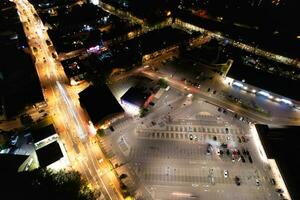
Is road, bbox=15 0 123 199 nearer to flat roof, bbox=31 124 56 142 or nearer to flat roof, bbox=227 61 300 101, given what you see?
flat roof, bbox=31 124 56 142

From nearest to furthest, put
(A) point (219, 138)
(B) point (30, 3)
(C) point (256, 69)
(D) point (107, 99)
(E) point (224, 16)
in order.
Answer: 1. (A) point (219, 138)
2. (D) point (107, 99)
3. (C) point (256, 69)
4. (E) point (224, 16)
5. (B) point (30, 3)

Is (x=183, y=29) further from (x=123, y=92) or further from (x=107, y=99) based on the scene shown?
(x=107, y=99)

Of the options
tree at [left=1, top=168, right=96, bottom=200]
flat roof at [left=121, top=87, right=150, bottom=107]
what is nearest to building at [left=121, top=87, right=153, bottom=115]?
flat roof at [left=121, top=87, right=150, bottom=107]

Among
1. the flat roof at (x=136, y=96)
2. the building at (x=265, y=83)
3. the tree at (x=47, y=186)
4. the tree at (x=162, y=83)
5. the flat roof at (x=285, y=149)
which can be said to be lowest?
the tree at (x=47, y=186)

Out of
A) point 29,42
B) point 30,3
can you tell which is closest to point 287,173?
point 29,42

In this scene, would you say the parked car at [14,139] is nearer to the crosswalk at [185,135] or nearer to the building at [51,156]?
the building at [51,156]

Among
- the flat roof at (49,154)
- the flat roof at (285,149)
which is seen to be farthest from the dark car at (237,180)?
the flat roof at (49,154)

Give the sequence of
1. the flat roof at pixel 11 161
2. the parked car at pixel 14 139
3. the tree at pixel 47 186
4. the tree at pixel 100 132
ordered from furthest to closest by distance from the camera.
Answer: the tree at pixel 100 132 → the parked car at pixel 14 139 → the flat roof at pixel 11 161 → the tree at pixel 47 186
